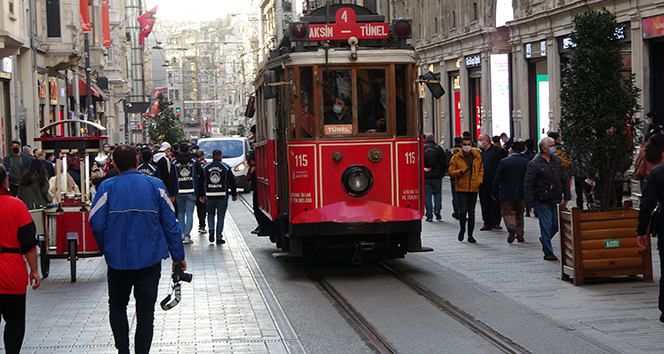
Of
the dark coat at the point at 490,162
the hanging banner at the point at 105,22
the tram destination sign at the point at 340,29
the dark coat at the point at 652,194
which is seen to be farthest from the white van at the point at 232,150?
the dark coat at the point at 652,194

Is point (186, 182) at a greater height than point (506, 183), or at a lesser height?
greater

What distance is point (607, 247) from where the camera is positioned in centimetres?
1125

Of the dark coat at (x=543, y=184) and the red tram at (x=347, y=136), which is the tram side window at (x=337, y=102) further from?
the dark coat at (x=543, y=184)

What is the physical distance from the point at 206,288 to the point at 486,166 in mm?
7636

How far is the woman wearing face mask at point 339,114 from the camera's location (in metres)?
12.5

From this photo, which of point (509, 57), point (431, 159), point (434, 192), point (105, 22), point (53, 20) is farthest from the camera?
point (105, 22)

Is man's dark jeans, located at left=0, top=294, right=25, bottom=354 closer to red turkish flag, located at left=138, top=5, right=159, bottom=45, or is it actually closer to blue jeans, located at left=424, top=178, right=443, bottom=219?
blue jeans, located at left=424, top=178, right=443, bottom=219

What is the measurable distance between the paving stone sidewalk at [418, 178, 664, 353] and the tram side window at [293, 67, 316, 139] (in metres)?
2.78

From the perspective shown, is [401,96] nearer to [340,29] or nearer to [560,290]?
[340,29]

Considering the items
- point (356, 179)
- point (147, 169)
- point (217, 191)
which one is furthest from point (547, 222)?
point (147, 169)

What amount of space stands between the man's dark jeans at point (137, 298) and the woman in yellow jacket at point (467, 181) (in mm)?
9883

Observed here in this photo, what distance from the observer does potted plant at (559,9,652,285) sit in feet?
36.9

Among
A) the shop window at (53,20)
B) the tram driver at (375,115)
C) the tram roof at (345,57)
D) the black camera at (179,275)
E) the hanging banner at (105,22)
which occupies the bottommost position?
the black camera at (179,275)

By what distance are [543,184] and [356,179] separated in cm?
302
